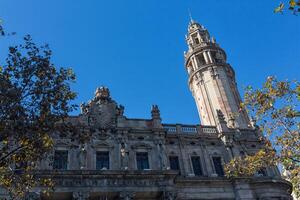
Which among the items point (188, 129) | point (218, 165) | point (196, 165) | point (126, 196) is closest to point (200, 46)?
point (188, 129)

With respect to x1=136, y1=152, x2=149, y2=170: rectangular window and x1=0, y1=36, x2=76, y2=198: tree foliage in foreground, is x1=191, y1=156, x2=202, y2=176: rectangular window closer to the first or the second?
x1=136, y1=152, x2=149, y2=170: rectangular window

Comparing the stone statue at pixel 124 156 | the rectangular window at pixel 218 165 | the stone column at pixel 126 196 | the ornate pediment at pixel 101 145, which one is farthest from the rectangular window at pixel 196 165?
the ornate pediment at pixel 101 145

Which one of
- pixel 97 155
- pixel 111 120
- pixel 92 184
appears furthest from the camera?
pixel 111 120

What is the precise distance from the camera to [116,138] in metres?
28.2

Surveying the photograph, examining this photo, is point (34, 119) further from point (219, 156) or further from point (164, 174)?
point (219, 156)

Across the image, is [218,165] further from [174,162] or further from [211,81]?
[211,81]

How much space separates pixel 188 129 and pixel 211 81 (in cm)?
1094

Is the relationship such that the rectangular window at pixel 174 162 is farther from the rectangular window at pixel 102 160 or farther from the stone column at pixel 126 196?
the rectangular window at pixel 102 160

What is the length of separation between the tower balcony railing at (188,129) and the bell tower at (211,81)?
3023 mm

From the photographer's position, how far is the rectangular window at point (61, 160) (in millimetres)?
25861

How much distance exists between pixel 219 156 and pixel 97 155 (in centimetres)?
1144

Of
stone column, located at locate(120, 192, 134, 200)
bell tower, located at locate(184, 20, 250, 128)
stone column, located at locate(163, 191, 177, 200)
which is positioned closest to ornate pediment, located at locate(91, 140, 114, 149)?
stone column, located at locate(120, 192, 134, 200)

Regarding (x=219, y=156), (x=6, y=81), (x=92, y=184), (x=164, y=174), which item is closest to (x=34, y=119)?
(x=6, y=81)

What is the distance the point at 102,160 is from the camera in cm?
2714
